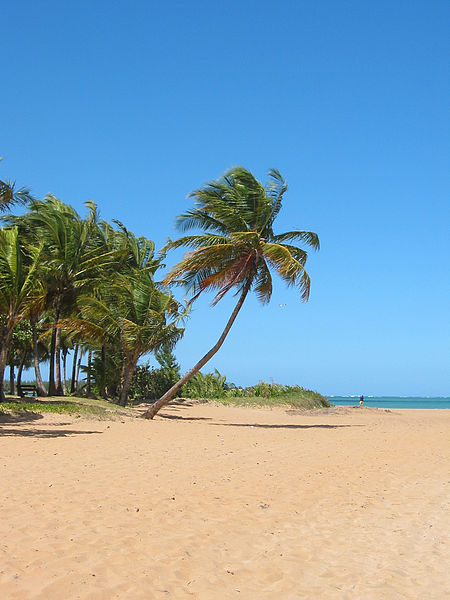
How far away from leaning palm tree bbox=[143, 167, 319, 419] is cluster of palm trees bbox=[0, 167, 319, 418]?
0.04m

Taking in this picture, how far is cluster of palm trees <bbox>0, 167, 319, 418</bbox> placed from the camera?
1777cm

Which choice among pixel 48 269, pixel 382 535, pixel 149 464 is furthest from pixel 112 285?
pixel 382 535

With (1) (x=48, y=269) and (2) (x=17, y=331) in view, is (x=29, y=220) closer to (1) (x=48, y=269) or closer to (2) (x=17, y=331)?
(1) (x=48, y=269)

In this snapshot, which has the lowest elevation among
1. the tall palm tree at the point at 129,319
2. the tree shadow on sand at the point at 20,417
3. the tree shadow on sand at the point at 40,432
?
the tree shadow on sand at the point at 40,432

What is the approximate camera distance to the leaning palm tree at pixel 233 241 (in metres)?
18.6

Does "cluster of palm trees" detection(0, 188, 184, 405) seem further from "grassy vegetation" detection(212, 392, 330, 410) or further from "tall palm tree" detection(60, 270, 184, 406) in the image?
"grassy vegetation" detection(212, 392, 330, 410)

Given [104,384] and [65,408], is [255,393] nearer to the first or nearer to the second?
[104,384]

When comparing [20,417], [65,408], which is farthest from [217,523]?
[65,408]

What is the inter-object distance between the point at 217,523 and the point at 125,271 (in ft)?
72.1

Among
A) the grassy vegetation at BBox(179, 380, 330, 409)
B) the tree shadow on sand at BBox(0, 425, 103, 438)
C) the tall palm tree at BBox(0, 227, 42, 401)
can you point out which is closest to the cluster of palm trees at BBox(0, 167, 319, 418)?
the tall palm tree at BBox(0, 227, 42, 401)

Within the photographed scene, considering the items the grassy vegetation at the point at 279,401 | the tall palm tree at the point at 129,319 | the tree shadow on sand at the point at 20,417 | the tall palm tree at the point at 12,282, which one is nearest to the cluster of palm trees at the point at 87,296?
the tall palm tree at the point at 129,319

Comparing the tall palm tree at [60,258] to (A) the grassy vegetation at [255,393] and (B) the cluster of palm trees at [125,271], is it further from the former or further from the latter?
(A) the grassy vegetation at [255,393]

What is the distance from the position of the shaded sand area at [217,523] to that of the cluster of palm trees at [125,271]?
301 inches

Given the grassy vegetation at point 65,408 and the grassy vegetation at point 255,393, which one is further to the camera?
the grassy vegetation at point 255,393
